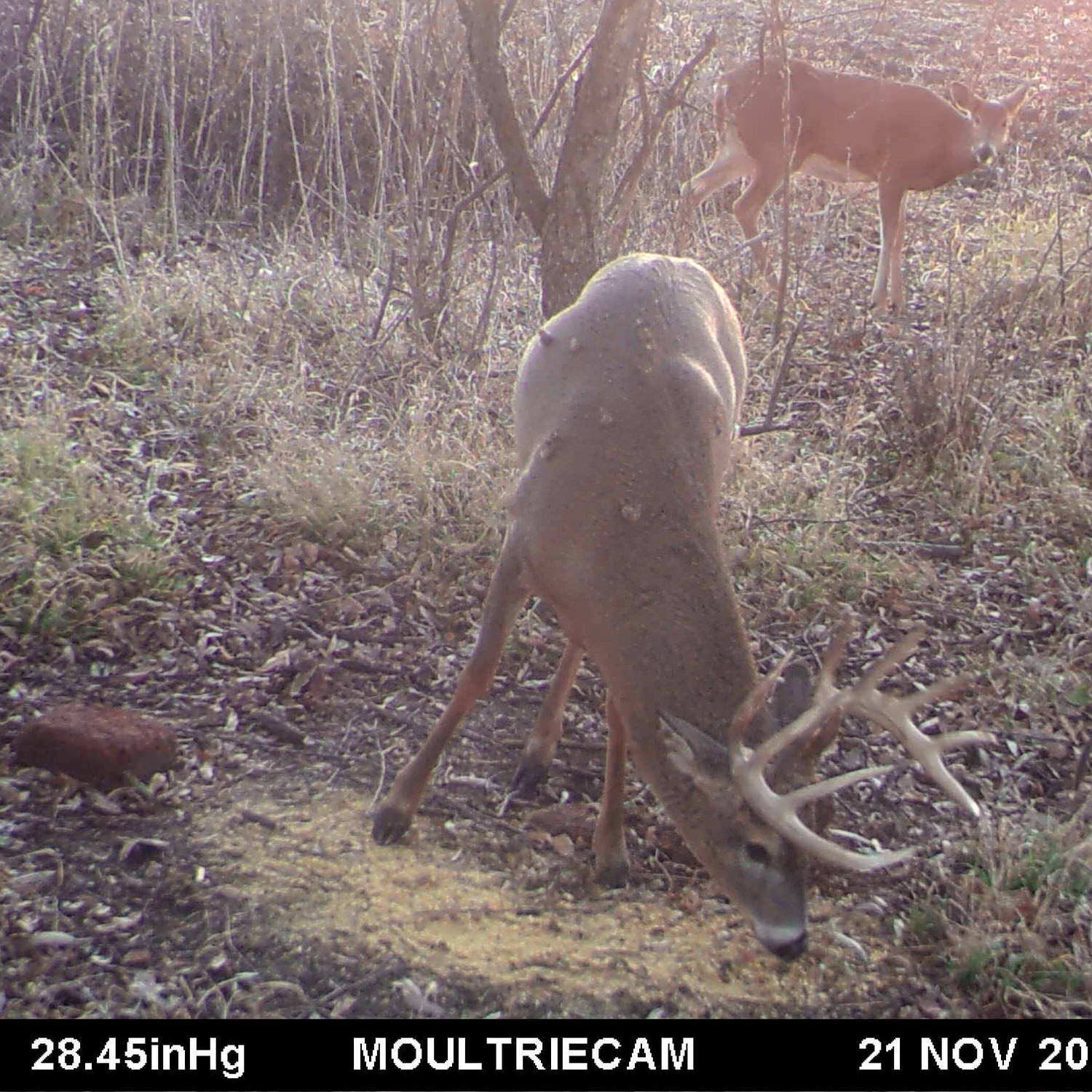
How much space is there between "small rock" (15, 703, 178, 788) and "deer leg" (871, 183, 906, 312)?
5364mm

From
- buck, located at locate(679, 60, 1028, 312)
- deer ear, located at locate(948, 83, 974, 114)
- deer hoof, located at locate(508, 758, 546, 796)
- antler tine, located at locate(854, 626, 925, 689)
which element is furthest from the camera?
deer ear, located at locate(948, 83, 974, 114)

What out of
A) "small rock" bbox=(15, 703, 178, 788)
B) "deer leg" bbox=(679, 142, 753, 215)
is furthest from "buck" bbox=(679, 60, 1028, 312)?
"small rock" bbox=(15, 703, 178, 788)

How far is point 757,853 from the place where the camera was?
9.45 ft

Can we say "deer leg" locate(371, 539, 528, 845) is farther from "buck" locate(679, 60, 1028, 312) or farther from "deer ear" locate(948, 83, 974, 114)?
"deer ear" locate(948, 83, 974, 114)

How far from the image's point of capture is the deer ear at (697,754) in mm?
2809

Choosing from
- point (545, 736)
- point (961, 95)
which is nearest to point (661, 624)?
point (545, 736)

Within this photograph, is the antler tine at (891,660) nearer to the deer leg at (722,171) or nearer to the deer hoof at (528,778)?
the deer hoof at (528,778)

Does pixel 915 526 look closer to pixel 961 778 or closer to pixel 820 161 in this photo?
pixel 961 778

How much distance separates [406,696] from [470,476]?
1218 mm

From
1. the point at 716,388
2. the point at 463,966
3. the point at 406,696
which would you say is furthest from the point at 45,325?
the point at 463,966

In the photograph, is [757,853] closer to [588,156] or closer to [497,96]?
[588,156]

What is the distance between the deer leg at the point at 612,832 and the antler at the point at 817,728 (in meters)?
0.86

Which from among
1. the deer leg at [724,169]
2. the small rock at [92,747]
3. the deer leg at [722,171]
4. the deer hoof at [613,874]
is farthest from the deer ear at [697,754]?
the deer leg at [724,169]

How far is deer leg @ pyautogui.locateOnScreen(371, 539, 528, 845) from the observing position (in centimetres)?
349
